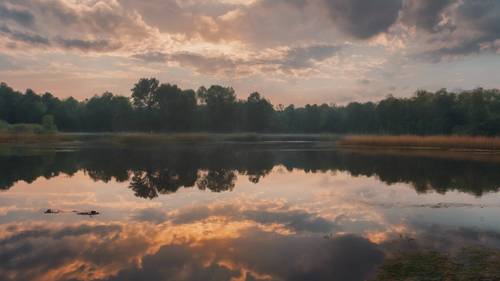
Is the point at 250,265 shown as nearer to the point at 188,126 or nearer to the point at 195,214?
the point at 195,214

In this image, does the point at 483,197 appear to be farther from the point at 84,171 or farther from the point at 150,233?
the point at 84,171

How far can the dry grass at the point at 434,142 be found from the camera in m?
45.3

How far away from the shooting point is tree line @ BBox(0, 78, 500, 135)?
333 feet

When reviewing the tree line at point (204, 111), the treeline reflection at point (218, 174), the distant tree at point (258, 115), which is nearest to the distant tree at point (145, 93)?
the tree line at point (204, 111)

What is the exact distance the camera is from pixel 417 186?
2014 centimetres

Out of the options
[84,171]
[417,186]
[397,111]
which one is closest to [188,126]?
[397,111]

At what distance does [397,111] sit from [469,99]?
2866 cm

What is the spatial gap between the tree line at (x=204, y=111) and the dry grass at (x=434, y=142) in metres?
46.8

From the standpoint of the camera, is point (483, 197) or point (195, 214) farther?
point (483, 197)

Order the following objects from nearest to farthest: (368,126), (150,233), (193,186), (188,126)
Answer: (150,233), (193,186), (188,126), (368,126)

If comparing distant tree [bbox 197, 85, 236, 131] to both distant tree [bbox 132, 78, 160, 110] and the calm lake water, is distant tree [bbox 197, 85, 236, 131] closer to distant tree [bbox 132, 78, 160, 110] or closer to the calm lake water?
distant tree [bbox 132, 78, 160, 110]

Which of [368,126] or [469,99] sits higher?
[469,99]

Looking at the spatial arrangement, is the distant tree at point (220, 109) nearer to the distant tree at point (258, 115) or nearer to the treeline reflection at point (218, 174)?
the distant tree at point (258, 115)

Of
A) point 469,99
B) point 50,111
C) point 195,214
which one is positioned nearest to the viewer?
point 195,214
